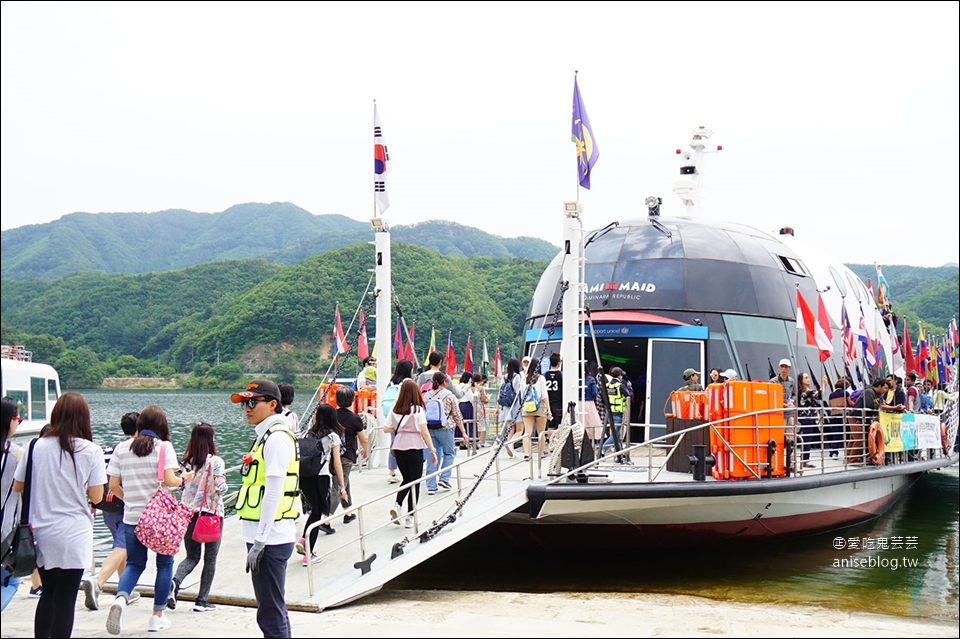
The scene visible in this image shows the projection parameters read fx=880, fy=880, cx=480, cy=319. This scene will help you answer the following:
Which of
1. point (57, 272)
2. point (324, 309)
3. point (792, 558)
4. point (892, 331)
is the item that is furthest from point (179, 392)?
point (57, 272)

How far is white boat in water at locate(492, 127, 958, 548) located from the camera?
430 inches

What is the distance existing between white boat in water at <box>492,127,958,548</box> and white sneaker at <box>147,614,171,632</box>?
14.7ft

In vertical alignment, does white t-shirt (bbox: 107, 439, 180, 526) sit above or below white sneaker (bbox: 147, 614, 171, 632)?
above

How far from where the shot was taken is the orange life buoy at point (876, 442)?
13594 mm

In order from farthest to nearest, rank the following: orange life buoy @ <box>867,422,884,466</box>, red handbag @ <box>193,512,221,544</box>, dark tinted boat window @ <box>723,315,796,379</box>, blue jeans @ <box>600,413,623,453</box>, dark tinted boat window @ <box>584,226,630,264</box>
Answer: dark tinted boat window @ <box>584,226,630,264</box> → dark tinted boat window @ <box>723,315,796,379</box> → orange life buoy @ <box>867,422,884,466</box> → blue jeans @ <box>600,413,623,453</box> → red handbag @ <box>193,512,221,544</box>

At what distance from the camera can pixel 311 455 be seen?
8578 mm

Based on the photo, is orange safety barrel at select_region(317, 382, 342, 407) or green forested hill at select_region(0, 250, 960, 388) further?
green forested hill at select_region(0, 250, 960, 388)

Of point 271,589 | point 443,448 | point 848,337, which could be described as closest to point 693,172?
point 848,337

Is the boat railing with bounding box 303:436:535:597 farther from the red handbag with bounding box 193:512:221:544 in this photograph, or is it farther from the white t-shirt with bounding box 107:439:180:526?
the white t-shirt with bounding box 107:439:180:526

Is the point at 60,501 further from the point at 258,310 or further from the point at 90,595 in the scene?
the point at 258,310

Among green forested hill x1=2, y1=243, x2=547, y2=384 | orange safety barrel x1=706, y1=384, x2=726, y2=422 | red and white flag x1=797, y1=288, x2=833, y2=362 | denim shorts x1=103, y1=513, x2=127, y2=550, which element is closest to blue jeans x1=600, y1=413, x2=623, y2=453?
orange safety barrel x1=706, y1=384, x2=726, y2=422

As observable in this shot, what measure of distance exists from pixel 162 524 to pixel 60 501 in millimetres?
1248

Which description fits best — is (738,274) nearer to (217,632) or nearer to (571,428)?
(571,428)

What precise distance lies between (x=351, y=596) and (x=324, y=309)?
94.3m
